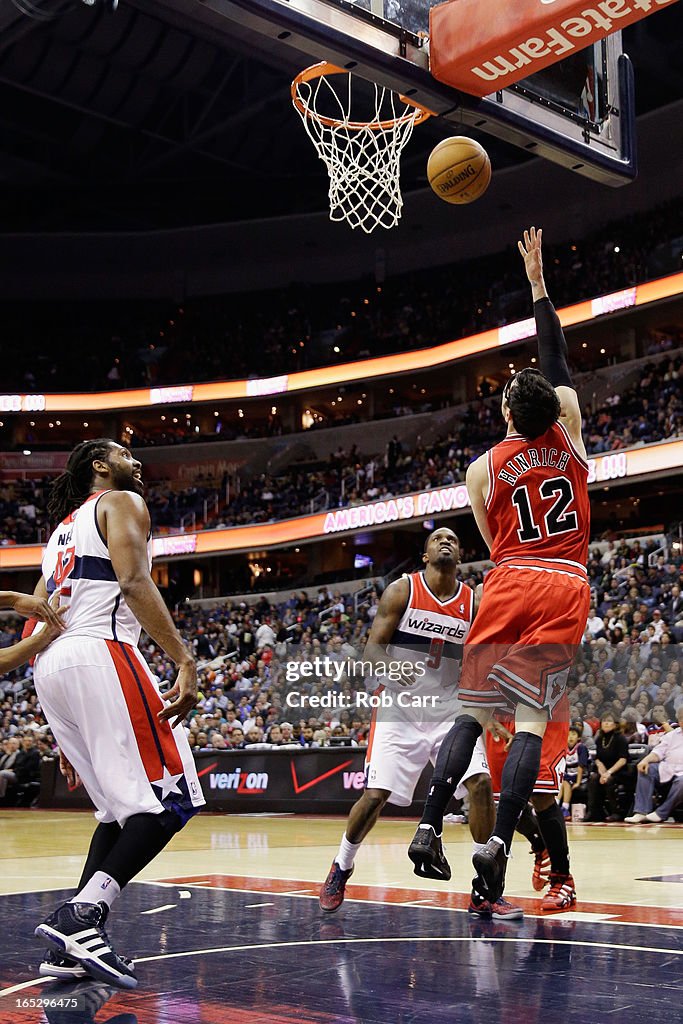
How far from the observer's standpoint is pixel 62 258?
127 ft

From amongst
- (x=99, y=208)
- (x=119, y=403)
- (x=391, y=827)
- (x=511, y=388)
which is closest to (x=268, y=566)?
(x=119, y=403)

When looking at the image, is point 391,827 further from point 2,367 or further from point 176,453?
point 2,367

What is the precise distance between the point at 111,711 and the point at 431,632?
2711 mm

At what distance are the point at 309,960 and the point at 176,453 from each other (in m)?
33.4

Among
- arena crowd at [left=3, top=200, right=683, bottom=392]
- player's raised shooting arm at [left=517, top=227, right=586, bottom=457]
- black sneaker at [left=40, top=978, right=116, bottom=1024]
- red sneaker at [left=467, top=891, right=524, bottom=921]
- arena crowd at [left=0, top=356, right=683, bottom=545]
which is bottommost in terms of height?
red sneaker at [left=467, top=891, right=524, bottom=921]

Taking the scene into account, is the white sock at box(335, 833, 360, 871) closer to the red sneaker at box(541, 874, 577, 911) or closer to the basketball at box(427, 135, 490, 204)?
the red sneaker at box(541, 874, 577, 911)

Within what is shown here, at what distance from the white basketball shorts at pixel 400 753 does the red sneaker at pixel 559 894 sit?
0.66 m

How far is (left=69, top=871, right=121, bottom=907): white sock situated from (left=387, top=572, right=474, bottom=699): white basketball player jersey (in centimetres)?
262

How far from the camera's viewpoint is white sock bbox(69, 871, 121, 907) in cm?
368

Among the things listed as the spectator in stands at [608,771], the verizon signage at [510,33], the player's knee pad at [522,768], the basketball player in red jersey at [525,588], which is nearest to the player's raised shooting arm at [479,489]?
the basketball player in red jersey at [525,588]

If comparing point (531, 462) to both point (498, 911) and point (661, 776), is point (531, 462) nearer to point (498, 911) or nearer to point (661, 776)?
point (498, 911)

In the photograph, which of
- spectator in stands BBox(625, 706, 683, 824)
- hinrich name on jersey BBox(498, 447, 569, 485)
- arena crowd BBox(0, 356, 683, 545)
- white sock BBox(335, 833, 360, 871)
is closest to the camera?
hinrich name on jersey BBox(498, 447, 569, 485)

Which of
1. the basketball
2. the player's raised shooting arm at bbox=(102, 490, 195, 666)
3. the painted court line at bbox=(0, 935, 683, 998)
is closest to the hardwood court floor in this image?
the painted court line at bbox=(0, 935, 683, 998)

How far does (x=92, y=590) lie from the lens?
13.3 ft
